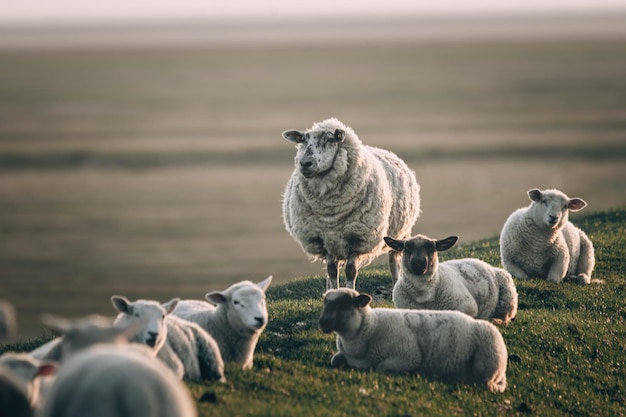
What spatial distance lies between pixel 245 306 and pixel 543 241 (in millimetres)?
7334

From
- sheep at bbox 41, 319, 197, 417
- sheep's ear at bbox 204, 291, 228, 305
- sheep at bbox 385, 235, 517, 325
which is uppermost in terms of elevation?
sheep at bbox 41, 319, 197, 417

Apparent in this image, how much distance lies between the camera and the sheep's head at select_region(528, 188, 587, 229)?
57.2 feet

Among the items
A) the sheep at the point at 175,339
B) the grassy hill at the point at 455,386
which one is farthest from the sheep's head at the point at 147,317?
the grassy hill at the point at 455,386

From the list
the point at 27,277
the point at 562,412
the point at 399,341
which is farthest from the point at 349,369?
the point at 27,277

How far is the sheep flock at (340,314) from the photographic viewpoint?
25.3 feet

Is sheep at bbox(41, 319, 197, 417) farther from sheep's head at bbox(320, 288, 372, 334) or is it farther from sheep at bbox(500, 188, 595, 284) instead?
sheep at bbox(500, 188, 595, 284)

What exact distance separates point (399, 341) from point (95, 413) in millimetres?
5495

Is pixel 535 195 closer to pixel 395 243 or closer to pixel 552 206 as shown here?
pixel 552 206

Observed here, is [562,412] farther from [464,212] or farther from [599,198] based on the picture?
[464,212]

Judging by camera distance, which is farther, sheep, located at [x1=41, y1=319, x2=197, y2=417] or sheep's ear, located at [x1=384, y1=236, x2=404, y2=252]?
sheep's ear, located at [x1=384, y1=236, x2=404, y2=252]

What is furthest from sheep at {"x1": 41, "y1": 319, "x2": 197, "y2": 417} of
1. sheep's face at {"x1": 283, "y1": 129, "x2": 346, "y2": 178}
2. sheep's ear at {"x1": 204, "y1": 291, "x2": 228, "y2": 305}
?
sheep's face at {"x1": 283, "y1": 129, "x2": 346, "y2": 178}

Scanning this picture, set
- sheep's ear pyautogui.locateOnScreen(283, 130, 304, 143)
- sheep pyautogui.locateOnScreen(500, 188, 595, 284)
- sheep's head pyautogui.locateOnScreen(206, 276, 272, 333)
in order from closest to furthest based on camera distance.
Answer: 1. sheep's head pyautogui.locateOnScreen(206, 276, 272, 333)
2. sheep's ear pyautogui.locateOnScreen(283, 130, 304, 143)
3. sheep pyautogui.locateOnScreen(500, 188, 595, 284)

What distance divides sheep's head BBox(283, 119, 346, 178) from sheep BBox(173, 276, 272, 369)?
344cm

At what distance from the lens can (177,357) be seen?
35.4 feet
